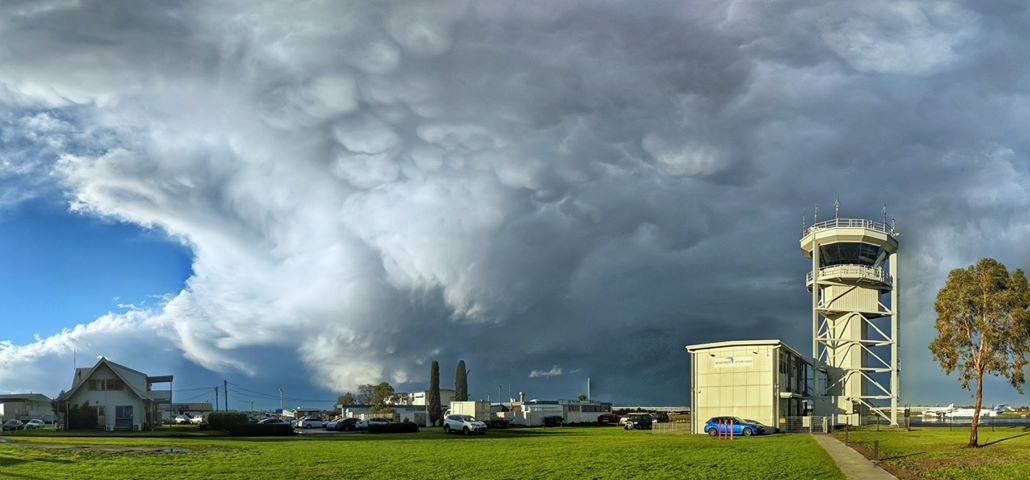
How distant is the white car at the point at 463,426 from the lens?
2648 inches

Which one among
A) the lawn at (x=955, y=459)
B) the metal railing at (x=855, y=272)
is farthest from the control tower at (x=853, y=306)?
the lawn at (x=955, y=459)

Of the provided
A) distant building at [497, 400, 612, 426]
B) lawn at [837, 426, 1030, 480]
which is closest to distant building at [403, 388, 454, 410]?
distant building at [497, 400, 612, 426]

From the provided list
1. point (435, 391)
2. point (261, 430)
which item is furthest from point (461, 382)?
point (261, 430)

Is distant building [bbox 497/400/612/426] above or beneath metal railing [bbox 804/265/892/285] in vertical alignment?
beneath

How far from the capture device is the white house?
7962 centimetres

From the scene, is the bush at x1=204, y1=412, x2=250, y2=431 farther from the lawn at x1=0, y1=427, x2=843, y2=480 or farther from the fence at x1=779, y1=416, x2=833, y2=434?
the fence at x1=779, y1=416, x2=833, y2=434

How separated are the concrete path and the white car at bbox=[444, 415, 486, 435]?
98.8 feet

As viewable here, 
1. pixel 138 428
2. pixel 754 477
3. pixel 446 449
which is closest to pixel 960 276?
pixel 754 477

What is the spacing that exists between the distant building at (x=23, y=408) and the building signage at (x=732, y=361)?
241ft

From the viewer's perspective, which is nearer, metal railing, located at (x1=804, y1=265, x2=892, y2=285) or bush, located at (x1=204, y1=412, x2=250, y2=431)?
bush, located at (x1=204, y1=412, x2=250, y2=431)

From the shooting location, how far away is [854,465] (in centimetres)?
3316

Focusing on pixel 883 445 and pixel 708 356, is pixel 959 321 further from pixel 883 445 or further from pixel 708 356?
pixel 708 356

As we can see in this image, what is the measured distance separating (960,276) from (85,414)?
2904 inches

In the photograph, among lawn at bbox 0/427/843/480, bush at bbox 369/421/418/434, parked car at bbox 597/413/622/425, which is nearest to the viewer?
lawn at bbox 0/427/843/480
